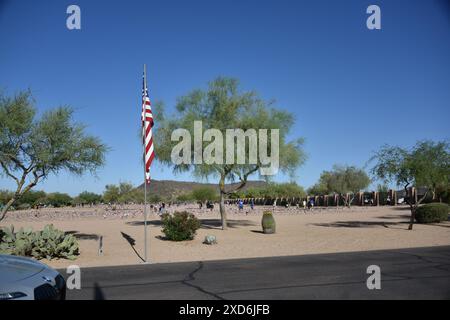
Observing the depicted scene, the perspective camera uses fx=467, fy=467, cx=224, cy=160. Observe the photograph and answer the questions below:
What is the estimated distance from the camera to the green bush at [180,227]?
23203 mm

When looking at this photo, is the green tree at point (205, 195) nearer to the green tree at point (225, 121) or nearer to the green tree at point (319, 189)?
the green tree at point (319, 189)

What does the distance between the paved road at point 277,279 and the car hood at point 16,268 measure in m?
2.70

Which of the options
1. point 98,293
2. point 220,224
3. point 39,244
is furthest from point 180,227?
point 98,293

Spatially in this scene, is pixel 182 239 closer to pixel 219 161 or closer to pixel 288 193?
pixel 219 161

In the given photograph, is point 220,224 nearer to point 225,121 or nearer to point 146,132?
point 225,121

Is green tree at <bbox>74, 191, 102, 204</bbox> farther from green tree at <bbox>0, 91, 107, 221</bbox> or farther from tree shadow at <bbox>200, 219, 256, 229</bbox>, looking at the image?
green tree at <bbox>0, 91, 107, 221</bbox>

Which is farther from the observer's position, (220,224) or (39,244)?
(220,224)

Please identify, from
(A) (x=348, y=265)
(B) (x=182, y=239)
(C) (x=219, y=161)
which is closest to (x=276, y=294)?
(A) (x=348, y=265)

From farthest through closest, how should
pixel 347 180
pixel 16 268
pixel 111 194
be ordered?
pixel 111 194 < pixel 347 180 < pixel 16 268

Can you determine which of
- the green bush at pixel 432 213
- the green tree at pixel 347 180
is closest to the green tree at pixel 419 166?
the green bush at pixel 432 213

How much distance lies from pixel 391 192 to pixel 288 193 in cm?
4948

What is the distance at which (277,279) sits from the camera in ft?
36.1

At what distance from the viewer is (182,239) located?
76.7 ft

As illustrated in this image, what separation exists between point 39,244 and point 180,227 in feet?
26.5
